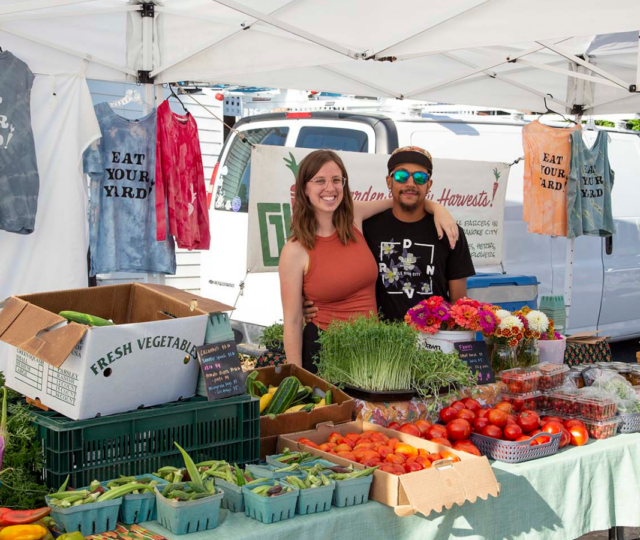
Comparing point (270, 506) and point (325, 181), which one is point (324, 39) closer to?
point (325, 181)

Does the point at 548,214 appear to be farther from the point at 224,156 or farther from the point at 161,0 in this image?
the point at 161,0

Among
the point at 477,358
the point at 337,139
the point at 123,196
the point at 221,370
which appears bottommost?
the point at 477,358

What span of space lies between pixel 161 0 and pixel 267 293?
2.35 m

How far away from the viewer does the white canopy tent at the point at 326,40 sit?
13.0 feet

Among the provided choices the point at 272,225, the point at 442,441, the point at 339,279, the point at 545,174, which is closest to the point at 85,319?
the point at 442,441

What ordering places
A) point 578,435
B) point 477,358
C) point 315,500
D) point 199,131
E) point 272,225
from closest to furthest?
point 315,500 → point 578,435 → point 477,358 → point 272,225 → point 199,131

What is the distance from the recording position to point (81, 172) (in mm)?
4957

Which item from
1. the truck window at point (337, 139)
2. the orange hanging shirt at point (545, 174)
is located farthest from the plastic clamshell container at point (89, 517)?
the orange hanging shirt at point (545, 174)

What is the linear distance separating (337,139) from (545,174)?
6.17ft

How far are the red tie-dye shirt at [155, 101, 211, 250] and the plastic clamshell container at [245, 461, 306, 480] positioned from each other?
295 centimetres

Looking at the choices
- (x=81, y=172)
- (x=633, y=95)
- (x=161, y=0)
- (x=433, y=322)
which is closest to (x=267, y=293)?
(x=81, y=172)

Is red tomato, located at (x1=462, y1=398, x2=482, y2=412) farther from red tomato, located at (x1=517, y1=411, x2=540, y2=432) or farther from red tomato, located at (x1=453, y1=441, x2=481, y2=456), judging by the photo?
red tomato, located at (x1=453, y1=441, x2=481, y2=456)

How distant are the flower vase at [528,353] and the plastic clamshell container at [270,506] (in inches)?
75.8

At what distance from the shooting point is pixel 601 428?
3201mm
